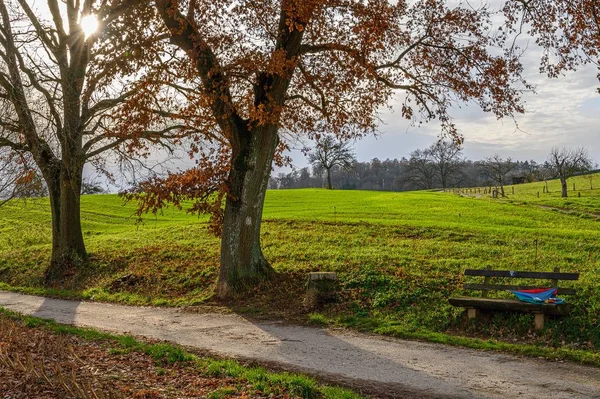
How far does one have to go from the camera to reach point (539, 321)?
10.5m

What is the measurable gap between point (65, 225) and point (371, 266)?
44.1ft

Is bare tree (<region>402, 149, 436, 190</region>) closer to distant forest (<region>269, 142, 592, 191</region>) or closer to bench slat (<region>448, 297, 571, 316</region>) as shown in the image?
distant forest (<region>269, 142, 592, 191</region>)

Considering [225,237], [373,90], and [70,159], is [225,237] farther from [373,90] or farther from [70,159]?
[70,159]

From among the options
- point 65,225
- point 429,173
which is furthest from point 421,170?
point 65,225

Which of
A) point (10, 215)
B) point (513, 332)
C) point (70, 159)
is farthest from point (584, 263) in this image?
point (10, 215)

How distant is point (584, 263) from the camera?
640 inches

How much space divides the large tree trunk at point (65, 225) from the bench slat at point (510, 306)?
53.4 feet

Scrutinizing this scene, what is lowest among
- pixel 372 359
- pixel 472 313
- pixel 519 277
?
pixel 372 359

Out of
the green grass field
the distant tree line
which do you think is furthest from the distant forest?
the green grass field

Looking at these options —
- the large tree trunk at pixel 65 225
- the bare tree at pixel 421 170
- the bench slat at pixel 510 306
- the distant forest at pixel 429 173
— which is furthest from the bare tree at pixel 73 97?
the bare tree at pixel 421 170

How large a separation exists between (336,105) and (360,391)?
37.9 ft

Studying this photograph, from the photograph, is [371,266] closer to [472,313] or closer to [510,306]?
[472,313]

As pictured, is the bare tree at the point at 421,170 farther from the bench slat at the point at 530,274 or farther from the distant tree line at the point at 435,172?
the bench slat at the point at 530,274

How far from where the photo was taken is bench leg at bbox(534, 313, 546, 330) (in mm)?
10500
